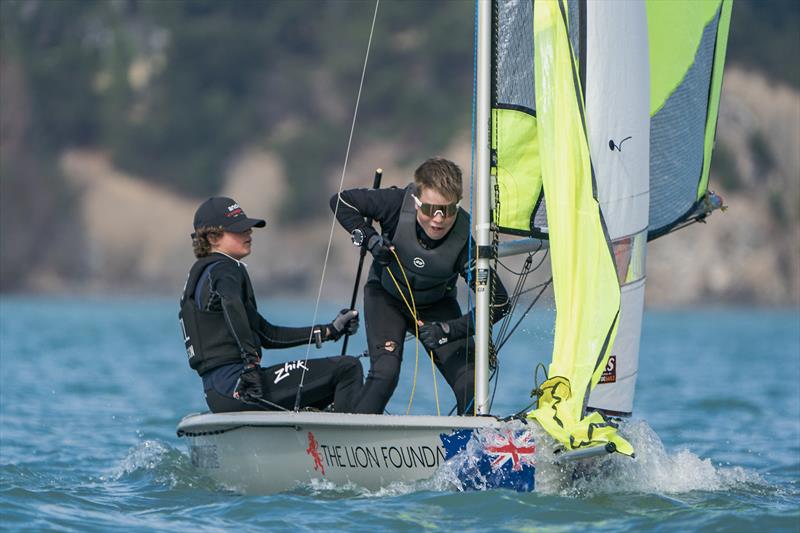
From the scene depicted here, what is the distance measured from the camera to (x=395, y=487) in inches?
219

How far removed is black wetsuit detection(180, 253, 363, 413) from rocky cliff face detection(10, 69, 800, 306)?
3311 centimetres

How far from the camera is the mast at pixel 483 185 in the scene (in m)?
5.59

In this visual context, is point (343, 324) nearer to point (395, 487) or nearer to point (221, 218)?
point (221, 218)

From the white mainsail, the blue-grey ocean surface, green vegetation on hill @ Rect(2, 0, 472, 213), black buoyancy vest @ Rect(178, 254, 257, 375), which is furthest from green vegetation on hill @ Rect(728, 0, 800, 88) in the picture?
black buoyancy vest @ Rect(178, 254, 257, 375)

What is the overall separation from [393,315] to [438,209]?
2.03ft

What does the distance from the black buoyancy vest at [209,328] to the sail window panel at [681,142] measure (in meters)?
2.06

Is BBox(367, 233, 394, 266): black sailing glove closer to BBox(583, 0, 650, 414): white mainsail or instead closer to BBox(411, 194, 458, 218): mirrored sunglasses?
BBox(411, 194, 458, 218): mirrored sunglasses

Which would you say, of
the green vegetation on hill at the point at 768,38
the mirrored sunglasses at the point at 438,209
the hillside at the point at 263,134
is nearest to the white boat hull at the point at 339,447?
the mirrored sunglasses at the point at 438,209

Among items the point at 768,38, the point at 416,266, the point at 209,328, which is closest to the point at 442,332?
the point at 416,266

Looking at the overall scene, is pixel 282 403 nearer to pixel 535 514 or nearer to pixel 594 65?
pixel 535 514

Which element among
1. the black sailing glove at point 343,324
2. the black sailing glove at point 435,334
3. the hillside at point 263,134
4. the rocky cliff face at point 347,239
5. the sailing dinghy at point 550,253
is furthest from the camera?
the hillside at point 263,134

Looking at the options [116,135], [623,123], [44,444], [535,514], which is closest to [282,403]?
[535,514]

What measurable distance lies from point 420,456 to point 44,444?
3.73 m

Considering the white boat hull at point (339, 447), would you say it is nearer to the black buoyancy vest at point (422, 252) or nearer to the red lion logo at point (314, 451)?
the red lion logo at point (314, 451)
